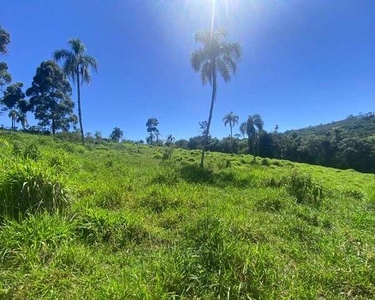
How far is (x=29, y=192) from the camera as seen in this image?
16.5ft

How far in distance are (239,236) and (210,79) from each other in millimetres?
16959

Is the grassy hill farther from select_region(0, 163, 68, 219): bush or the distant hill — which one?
the distant hill

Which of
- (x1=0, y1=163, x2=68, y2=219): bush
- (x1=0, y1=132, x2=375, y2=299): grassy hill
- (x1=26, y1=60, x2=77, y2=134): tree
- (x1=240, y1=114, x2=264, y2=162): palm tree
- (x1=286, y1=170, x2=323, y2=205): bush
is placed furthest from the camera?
(x1=240, y1=114, x2=264, y2=162): palm tree

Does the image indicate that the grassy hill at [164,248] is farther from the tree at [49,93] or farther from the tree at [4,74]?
the tree at [49,93]

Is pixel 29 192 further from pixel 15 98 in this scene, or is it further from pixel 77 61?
pixel 15 98

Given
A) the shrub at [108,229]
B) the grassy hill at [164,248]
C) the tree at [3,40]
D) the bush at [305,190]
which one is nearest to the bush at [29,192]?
the grassy hill at [164,248]

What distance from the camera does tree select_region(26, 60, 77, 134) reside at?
36188mm

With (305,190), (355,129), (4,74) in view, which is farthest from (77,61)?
(355,129)

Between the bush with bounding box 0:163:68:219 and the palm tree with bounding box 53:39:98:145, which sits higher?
the palm tree with bounding box 53:39:98:145

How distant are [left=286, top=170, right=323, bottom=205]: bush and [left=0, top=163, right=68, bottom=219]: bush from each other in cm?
758

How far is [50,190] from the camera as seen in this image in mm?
5223

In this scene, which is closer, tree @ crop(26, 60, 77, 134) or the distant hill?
tree @ crop(26, 60, 77, 134)

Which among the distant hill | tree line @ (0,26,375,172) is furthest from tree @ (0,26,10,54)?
the distant hill

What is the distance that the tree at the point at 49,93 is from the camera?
3619cm
